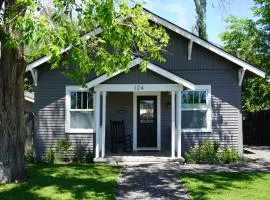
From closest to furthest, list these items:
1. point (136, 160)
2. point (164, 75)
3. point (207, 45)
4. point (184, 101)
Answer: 1. point (136, 160)
2. point (164, 75)
3. point (207, 45)
4. point (184, 101)

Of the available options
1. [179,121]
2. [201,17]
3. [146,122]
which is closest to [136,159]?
[179,121]

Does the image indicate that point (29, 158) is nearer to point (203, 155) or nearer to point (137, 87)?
point (137, 87)

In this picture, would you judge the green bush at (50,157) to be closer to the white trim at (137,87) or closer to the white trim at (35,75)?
the white trim at (35,75)

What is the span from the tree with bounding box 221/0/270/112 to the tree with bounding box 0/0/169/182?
1185 centimetres

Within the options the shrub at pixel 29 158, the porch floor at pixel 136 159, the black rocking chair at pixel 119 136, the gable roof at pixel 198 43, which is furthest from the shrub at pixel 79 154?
the gable roof at pixel 198 43

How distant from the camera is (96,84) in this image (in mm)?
15398

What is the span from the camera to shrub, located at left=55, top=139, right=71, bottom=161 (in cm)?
1634

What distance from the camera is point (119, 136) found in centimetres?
1727

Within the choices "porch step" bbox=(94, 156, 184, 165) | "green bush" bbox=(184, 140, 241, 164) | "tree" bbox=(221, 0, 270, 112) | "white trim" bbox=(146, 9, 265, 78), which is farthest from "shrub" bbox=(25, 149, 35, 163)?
"tree" bbox=(221, 0, 270, 112)

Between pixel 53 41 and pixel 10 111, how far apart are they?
3.85m

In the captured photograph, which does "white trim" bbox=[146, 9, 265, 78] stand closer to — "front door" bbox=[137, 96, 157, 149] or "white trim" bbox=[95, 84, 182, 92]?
"white trim" bbox=[95, 84, 182, 92]

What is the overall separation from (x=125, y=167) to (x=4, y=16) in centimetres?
651

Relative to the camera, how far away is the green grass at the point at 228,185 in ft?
32.0

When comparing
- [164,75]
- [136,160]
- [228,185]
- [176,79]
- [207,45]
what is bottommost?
[228,185]
